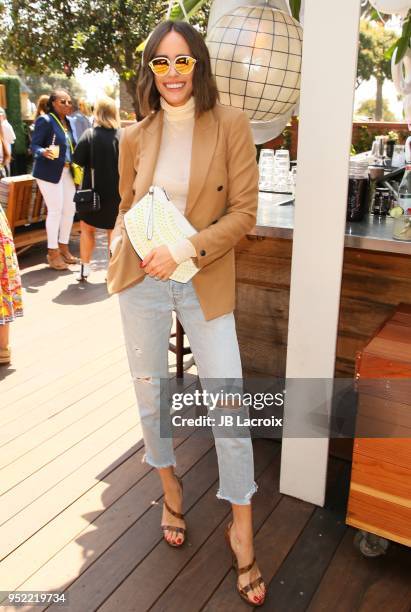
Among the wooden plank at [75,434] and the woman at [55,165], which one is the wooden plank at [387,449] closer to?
the wooden plank at [75,434]

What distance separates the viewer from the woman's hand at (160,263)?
160 centimetres

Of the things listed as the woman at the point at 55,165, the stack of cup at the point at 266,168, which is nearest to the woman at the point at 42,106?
the woman at the point at 55,165

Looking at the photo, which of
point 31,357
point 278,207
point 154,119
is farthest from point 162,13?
point 154,119

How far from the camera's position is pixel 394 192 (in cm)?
227

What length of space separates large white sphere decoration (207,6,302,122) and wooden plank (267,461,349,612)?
154cm

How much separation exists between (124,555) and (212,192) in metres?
1.28

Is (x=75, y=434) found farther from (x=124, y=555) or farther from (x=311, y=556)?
(x=311, y=556)

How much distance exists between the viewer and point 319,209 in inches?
77.1

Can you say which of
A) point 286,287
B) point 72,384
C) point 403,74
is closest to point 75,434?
point 72,384

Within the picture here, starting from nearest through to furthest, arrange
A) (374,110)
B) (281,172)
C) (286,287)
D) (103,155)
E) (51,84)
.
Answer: (286,287)
(281,172)
(103,155)
(374,110)
(51,84)

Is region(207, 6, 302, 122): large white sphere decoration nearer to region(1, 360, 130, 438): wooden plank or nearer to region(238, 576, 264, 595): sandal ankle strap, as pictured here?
region(238, 576, 264, 595): sandal ankle strap

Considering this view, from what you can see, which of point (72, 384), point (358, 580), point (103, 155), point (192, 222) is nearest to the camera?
point (192, 222)

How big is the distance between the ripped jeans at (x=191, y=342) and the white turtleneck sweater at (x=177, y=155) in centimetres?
27

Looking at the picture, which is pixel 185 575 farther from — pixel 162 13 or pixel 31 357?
pixel 162 13
